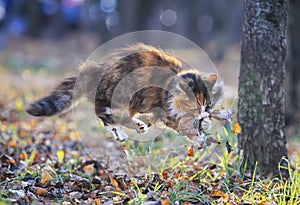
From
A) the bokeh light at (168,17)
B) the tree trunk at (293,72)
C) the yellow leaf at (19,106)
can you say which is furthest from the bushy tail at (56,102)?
the bokeh light at (168,17)

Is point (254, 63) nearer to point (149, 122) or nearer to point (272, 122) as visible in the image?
point (272, 122)

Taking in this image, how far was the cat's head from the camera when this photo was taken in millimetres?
4203

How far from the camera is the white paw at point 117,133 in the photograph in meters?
4.67

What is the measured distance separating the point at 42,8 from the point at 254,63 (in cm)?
2645

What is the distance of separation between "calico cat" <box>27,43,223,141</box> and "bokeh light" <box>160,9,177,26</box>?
88.1 ft

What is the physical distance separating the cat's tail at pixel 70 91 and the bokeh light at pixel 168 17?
2676 cm

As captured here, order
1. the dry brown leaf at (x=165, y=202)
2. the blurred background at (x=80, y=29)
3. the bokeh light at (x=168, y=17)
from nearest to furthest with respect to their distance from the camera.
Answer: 1. the dry brown leaf at (x=165, y=202)
2. the blurred background at (x=80, y=29)
3. the bokeh light at (x=168, y=17)

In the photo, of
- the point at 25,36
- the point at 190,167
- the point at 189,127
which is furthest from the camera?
the point at 25,36

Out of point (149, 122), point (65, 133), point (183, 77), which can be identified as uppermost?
point (183, 77)

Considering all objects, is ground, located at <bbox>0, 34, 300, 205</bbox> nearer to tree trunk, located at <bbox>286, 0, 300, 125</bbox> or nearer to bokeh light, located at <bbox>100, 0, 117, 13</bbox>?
tree trunk, located at <bbox>286, 0, 300, 125</bbox>

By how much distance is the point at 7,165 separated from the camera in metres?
4.70

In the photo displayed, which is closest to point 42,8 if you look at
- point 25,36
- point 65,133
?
point 25,36

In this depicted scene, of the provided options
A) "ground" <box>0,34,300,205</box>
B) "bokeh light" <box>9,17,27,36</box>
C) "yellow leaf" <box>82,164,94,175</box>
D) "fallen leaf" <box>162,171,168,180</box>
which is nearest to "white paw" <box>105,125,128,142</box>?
"ground" <box>0,34,300,205</box>

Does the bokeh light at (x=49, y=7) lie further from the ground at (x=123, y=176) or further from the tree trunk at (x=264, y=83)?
the tree trunk at (x=264, y=83)
